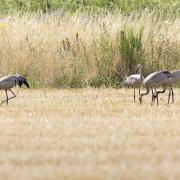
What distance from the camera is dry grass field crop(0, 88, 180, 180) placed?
20.1 ft

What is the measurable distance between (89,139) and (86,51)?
714 centimetres

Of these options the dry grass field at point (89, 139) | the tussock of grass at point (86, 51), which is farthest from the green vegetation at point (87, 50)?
the dry grass field at point (89, 139)

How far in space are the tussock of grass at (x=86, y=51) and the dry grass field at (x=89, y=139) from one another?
2623 mm

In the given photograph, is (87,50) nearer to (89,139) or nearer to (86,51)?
(86,51)

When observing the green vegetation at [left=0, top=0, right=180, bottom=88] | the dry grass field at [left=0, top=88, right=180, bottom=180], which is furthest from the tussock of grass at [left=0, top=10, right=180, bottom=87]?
the dry grass field at [left=0, top=88, right=180, bottom=180]

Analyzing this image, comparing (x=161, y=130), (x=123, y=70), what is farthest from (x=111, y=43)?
(x=161, y=130)

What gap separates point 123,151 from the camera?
22.9 ft

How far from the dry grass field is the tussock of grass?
2623 mm

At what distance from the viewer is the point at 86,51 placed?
48.2 feet

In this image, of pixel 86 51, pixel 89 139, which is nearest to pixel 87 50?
pixel 86 51

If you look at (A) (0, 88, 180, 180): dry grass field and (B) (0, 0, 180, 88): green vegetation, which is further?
(B) (0, 0, 180, 88): green vegetation

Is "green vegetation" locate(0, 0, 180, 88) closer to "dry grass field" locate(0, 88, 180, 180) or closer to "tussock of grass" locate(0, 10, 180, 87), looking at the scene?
"tussock of grass" locate(0, 10, 180, 87)

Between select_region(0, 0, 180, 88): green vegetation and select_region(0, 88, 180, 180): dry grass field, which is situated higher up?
select_region(0, 88, 180, 180): dry grass field

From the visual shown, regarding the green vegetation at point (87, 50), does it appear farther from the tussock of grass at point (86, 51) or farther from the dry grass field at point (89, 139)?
the dry grass field at point (89, 139)
